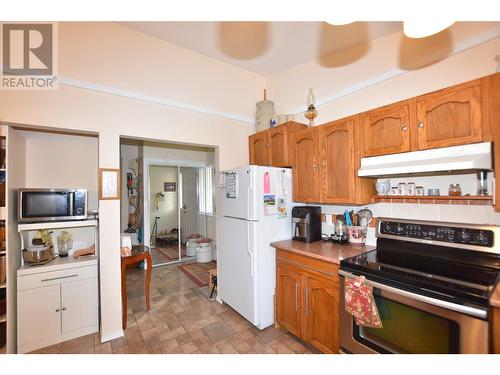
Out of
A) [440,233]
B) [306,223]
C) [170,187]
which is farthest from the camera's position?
[170,187]

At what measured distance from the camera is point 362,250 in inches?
77.3

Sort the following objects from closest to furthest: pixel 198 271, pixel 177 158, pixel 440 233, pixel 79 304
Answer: pixel 440 233 → pixel 79 304 → pixel 198 271 → pixel 177 158

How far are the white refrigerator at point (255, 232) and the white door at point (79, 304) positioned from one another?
1.39m

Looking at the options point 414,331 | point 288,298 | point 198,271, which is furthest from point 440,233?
point 198,271

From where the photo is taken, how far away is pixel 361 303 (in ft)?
4.93

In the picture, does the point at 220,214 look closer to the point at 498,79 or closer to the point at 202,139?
the point at 202,139

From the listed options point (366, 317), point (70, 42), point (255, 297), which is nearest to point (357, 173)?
point (366, 317)

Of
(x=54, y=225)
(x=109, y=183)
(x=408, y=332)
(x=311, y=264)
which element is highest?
(x=109, y=183)

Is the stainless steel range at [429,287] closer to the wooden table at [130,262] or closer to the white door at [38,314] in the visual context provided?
the wooden table at [130,262]

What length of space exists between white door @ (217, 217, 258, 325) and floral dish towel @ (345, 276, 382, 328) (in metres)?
0.94

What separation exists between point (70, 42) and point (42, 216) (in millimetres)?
1626

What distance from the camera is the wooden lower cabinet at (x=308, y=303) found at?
5.78 ft

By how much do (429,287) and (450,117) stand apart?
111 centimetres

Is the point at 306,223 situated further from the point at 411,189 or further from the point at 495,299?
the point at 495,299
